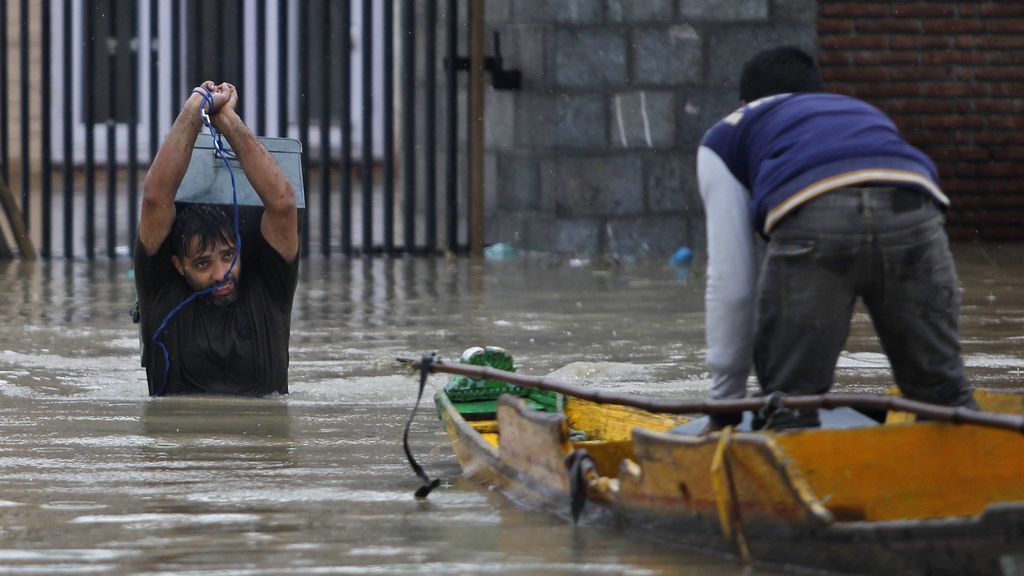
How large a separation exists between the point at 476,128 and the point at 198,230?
7.21 m

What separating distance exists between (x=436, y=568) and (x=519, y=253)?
10.0 meters

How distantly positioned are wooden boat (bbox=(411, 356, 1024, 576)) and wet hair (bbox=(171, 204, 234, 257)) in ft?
7.04

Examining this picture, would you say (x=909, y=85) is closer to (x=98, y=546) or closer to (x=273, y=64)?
(x=273, y=64)

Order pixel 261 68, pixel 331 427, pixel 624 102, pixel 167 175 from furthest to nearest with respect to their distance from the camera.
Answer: pixel 261 68 → pixel 624 102 → pixel 167 175 → pixel 331 427

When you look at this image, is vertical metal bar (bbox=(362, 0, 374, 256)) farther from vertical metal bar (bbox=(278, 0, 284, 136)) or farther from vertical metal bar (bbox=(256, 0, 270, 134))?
vertical metal bar (bbox=(256, 0, 270, 134))

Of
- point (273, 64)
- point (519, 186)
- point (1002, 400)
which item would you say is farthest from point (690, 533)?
point (273, 64)

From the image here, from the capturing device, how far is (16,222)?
13617 millimetres

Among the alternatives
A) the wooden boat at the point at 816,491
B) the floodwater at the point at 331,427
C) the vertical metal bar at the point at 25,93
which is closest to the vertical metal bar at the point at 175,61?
the vertical metal bar at the point at 25,93

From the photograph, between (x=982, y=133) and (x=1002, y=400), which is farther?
(x=982, y=133)

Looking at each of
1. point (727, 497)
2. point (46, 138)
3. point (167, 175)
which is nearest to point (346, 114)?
point (46, 138)

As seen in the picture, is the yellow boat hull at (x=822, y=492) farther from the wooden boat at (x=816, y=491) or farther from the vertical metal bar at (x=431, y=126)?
the vertical metal bar at (x=431, y=126)

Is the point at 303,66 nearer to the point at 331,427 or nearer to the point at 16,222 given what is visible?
the point at 16,222

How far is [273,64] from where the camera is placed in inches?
792

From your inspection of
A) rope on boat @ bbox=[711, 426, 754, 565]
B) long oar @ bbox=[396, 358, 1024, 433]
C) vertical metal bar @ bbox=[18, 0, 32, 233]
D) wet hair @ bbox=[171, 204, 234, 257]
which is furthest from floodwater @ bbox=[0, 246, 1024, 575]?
vertical metal bar @ bbox=[18, 0, 32, 233]
